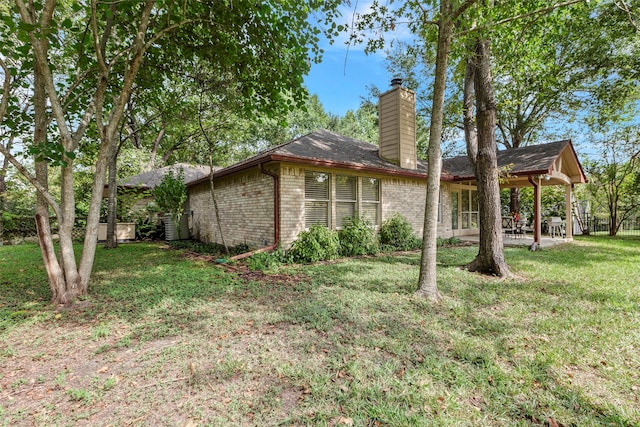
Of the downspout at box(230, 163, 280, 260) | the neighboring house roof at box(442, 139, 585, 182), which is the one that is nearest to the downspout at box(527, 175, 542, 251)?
the neighboring house roof at box(442, 139, 585, 182)

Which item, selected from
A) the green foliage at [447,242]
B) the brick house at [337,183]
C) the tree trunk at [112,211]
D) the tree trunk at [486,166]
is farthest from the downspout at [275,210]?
the tree trunk at [112,211]

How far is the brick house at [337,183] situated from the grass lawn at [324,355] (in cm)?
271

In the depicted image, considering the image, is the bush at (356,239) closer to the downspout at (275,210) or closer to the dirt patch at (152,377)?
the downspout at (275,210)

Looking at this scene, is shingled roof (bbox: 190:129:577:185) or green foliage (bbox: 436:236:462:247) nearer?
shingled roof (bbox: 190:129:577:185)

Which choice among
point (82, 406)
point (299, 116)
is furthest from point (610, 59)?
point (299, 116)

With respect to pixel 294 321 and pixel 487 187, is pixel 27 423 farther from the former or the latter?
pixel 487 187

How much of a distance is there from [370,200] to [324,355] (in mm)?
6599

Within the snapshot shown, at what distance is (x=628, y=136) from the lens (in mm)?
A: 13781

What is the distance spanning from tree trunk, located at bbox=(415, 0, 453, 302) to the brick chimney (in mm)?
5484

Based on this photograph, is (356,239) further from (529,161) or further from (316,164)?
(529,161)

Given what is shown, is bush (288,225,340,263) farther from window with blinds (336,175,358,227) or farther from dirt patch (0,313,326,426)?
dirt patch (0,313,326,426)

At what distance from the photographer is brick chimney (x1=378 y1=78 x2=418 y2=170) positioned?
32.2ft

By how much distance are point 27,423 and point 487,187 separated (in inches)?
287

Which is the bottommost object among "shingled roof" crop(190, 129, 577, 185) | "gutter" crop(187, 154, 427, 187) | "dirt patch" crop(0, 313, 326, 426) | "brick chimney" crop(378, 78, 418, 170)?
"dirt patch" crop(0, 313, 326, 426)
